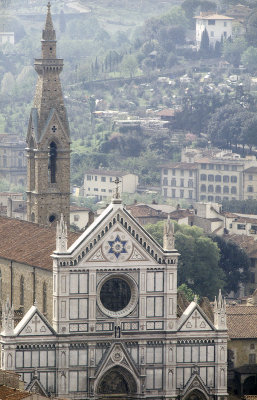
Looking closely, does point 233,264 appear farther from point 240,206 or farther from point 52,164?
point 240,206

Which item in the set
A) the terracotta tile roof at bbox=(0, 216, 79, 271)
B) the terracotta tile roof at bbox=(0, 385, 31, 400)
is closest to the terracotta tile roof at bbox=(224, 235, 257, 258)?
the terracotta tile roof at bbox=(0, 216, 79, 271)

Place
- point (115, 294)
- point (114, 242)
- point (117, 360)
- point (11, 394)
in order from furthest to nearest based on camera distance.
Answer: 1. point (117, 360)
2. point (115, 294)
3. point (114, 242)
4. point (11, 394)

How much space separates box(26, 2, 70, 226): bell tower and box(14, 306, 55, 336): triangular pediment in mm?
24122

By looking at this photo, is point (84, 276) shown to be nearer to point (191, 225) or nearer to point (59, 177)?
point (59, 177)

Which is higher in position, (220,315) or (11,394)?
(220,315)

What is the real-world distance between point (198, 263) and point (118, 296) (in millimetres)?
41837

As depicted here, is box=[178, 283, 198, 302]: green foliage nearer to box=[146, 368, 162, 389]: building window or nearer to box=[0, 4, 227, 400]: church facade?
box=[0, 4, 227, 400]: church facade

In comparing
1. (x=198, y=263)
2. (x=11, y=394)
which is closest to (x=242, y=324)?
(x=198, y=263)

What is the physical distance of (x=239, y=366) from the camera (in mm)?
109062

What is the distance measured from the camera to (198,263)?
133 metres

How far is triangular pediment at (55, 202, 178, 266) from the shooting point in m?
90.2

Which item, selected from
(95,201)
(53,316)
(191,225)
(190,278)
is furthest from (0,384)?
(95,201)

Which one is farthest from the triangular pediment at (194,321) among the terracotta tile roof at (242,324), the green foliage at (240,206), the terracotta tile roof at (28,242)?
the green foliage at (240,206)

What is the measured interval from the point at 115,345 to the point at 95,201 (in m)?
108
